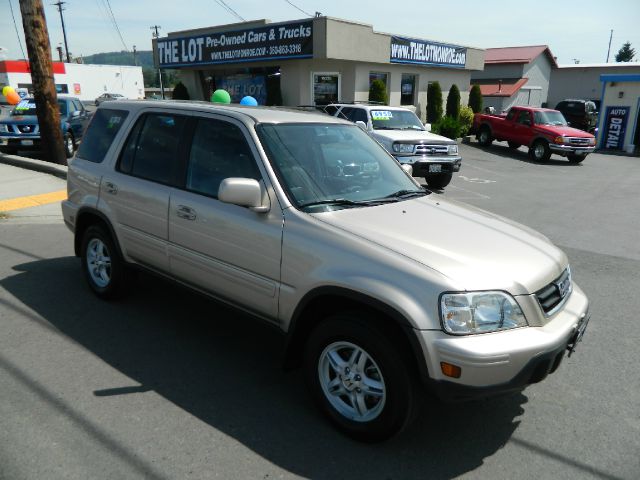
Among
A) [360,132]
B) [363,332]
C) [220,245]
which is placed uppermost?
[360,132]

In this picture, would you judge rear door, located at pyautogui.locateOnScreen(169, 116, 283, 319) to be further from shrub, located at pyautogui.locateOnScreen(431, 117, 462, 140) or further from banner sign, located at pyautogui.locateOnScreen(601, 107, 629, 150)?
banner sign, located at pyautogui.locateOnScreen(601, 107, 629, 150)

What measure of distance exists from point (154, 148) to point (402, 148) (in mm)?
7625

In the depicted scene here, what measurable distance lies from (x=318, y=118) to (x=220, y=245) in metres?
1.38

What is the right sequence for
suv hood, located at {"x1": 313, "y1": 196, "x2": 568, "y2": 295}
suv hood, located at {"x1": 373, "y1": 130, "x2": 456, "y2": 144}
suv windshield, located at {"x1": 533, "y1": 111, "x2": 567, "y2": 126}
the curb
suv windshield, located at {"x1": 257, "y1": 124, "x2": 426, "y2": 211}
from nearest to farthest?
1. suv hood, located at {"x1": 313, "y1": 196, "x2": 568, "y2": 295}
2. suv windshield, located at {"x1": 257, "y1": 124, "x2": 426, "y2": 211}
3. suv hood, located at {"x1": 373, "y1": 130, "x2": 456, "y2": 144}
4. the curb
5. suv windshield, located at {"x1": 533, "y1": 111, "x2": 567, "y2": 126}

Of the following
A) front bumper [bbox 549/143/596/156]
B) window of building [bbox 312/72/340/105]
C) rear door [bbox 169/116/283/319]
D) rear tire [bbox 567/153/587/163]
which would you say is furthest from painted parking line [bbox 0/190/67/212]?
rear tire [bbox 567/153/587/163]

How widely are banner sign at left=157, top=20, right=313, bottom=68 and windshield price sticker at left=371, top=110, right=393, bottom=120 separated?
7663 millimetres

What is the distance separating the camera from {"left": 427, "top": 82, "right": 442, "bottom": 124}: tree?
80.8 ft

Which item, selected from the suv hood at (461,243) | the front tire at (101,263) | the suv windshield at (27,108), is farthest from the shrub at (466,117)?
the suv hood at (461,243)

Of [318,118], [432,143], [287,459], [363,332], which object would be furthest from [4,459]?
[432,143]

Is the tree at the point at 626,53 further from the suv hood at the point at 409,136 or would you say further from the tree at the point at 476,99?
the suv hood at the point at 409,136

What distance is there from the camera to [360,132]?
4543mm

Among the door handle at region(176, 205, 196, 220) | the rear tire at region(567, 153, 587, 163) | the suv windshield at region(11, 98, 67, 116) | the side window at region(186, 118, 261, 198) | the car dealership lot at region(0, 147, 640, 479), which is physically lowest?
the rear tire at region(567, 153, 587, 163)

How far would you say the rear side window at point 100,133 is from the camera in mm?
4793

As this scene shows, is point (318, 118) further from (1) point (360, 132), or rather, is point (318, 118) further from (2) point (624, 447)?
(2) point (624, 447)
